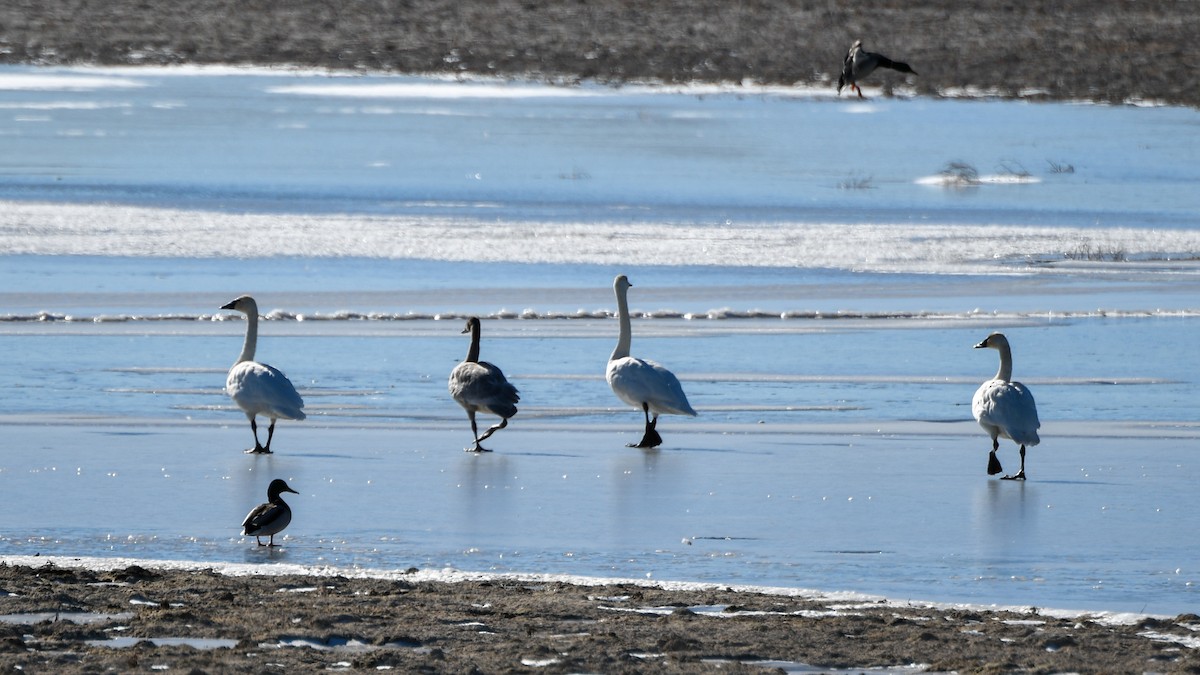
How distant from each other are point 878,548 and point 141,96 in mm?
31124

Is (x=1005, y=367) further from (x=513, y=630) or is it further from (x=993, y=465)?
(x=513, y=630)

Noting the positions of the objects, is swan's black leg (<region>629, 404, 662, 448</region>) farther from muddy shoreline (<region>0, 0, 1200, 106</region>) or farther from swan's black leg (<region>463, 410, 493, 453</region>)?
muddy shoreline (<region>0, 0, 1200, 106</region>)

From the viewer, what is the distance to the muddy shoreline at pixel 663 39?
39.0m

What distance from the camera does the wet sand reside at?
484 cm

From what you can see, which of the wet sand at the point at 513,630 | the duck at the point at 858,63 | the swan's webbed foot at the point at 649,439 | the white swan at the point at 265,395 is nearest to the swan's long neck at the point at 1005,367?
the swan's webbed foot at the point at 649,439

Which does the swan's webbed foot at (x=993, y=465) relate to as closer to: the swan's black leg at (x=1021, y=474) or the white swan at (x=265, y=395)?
the swan's black leg at (x=1021, y=474)

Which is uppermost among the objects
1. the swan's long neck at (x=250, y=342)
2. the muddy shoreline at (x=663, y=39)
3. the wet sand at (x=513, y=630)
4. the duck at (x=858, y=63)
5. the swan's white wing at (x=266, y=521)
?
the muddy shoreline at (x=663, y=39)

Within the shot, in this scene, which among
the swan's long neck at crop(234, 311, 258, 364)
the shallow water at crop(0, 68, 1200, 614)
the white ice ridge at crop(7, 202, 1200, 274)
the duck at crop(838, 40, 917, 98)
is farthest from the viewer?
the duck at crop(838, 40, 917, 98)

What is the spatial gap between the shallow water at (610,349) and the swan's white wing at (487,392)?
20 cm

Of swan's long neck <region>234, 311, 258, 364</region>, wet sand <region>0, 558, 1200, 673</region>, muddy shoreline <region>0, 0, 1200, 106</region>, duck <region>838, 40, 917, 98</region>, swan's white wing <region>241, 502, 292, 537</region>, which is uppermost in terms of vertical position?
muddy shoreline <region>0, 0, 1200, 106</region>

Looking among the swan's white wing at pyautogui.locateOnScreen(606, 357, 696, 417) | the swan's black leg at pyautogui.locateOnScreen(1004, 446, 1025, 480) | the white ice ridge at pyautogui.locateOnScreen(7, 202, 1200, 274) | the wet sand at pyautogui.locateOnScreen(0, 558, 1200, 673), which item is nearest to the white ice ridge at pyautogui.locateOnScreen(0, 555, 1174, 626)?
the wet sand at pyautogui.locateOnScreen(0, 558, 1200, 673)

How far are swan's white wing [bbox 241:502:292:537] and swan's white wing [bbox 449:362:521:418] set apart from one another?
2.46m

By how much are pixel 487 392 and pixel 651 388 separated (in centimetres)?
79

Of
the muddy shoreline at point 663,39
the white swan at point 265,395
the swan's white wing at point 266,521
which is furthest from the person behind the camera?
the muddy shoreline at point 663,39
